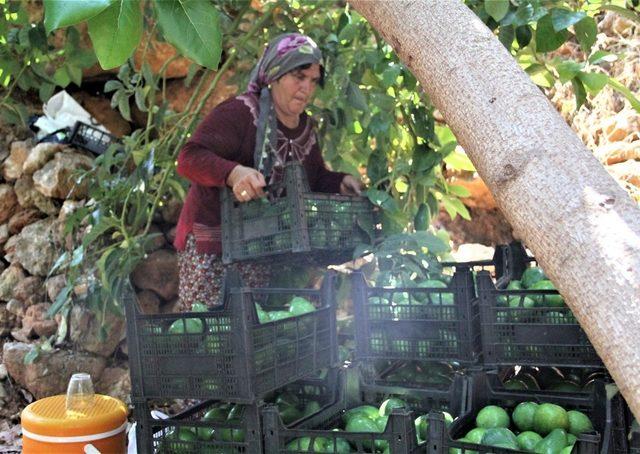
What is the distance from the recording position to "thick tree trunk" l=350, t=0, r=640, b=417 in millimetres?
981

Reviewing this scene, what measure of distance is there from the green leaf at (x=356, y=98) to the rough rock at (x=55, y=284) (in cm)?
193

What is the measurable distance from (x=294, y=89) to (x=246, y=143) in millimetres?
242

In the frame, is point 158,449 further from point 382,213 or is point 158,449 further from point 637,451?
point 382,213

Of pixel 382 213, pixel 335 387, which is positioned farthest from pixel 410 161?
pixel 335 387

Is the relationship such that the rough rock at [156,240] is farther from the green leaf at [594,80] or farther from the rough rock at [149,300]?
the green leaf at [594,80]

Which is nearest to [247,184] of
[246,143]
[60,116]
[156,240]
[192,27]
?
[246,143]

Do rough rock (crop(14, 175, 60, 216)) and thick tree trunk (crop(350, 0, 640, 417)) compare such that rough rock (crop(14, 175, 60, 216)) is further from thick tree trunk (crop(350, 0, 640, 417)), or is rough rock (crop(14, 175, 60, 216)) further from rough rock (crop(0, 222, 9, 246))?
thick tree trunk (crop(350, 0, 640, 417))

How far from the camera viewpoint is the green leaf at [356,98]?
3213mm

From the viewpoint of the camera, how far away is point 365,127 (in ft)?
11.4

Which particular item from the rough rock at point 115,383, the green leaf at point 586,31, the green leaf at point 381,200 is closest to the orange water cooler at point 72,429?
the green leaf at point 381,200

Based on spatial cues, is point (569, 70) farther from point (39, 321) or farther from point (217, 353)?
point (39, 321)

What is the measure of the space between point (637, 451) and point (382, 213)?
1.30 meters

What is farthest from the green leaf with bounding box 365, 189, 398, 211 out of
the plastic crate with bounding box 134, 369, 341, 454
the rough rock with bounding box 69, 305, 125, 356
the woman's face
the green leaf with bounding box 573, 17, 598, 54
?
the rough rock with bounding box 69, 305, 125, 356

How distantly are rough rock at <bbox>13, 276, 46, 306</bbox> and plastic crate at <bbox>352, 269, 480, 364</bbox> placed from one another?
270cm
